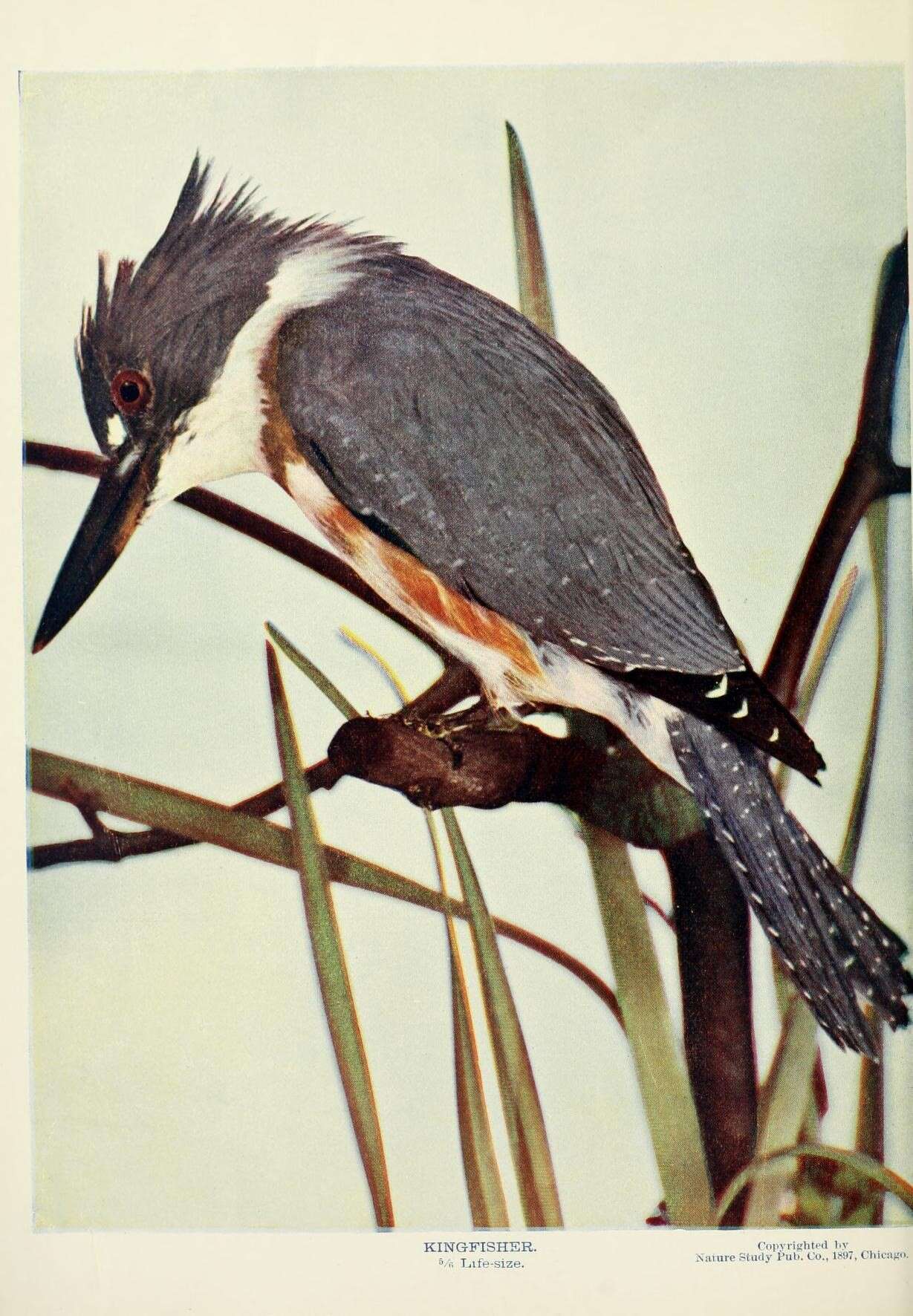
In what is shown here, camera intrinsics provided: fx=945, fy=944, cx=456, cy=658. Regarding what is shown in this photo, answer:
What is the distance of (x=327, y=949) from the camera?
771 mm

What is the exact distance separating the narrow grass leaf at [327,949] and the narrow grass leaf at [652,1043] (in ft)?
0.71

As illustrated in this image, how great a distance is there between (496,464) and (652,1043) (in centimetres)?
48

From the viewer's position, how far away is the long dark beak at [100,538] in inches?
30.7

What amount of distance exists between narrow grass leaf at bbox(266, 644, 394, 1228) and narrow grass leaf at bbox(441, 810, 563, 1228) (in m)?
0.11

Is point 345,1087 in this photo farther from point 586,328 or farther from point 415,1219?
point 586,328

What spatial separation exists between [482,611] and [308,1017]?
14.2 inches

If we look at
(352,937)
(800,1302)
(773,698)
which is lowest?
(800,1302)

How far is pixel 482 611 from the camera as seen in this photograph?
744 millimetres

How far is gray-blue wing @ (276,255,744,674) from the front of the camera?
739 millimetres

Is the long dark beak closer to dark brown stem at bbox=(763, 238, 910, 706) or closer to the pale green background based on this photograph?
the pale green background

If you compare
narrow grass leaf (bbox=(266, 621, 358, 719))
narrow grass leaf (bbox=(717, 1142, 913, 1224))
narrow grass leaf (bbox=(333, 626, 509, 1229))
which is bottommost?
narrow grass leaf (bbox=(717, 1142, 913, 1224))

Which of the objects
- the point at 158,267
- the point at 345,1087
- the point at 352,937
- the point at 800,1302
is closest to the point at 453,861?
the point at 352,937

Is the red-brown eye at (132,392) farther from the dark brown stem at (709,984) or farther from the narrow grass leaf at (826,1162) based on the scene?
the narrow grass leaf at (826,1162)

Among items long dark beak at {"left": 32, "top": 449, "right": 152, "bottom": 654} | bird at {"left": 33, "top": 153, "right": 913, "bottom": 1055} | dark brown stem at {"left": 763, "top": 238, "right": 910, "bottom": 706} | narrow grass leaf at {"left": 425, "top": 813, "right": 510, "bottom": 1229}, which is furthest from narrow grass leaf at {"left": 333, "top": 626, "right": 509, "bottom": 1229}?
dark brown stem at {"left": 763, "top": 238, "right": 910, "bottom": 706}
